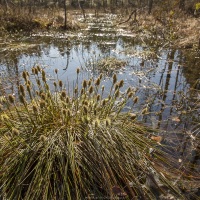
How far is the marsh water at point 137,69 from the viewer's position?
4.26 metres

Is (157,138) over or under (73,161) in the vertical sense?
under

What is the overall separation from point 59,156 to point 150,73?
17.3ft

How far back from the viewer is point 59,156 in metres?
2.24

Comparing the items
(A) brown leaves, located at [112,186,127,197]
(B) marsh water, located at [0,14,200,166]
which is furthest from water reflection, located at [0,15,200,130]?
(A) brown leaves, located at [112,186,127,197]

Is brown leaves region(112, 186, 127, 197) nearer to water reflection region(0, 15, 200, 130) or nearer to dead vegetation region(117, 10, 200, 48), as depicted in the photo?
water reflection region(0, 15, 200, 130)

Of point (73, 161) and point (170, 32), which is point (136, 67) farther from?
point (73, 161)

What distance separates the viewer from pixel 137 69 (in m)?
7.22

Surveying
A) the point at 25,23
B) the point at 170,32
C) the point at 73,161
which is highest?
the point at 170,32

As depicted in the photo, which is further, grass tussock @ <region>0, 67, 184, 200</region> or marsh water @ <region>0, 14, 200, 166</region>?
marsh water @ <region>0, 14, 200, 166</region>

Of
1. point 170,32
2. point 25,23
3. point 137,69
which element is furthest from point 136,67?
point 25,23

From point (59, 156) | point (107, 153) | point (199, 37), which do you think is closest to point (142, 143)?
point (107, 153)

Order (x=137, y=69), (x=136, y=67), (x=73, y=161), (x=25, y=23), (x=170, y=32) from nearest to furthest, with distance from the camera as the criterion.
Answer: (x=73, y=161)
(x=137, y=69)
(x=136, y=67)
(x=170, y=32)
(x=25, y=23)

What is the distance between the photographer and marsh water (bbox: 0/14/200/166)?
4.26 metres

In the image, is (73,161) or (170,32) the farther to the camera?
(170,32)
